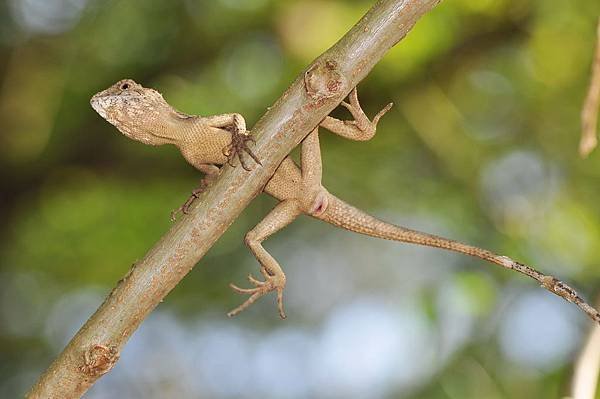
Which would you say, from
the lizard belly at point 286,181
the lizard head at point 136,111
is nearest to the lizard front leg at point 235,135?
the lizard head at point 136,111

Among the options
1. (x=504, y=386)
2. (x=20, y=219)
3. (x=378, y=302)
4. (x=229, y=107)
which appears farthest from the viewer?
(x=378, y=302)

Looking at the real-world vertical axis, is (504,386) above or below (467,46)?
below

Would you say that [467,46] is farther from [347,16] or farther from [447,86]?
[347,16]

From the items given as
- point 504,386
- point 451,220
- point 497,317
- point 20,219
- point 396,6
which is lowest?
point 396,6

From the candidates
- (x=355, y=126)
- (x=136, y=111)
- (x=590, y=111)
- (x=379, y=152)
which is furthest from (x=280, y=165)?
(x=379, y=152)

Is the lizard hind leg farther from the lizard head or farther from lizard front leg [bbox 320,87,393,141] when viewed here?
the lizard head

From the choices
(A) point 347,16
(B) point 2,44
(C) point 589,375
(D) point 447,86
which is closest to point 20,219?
(B) point 2,44

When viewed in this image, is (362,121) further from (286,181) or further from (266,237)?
(266,237)
